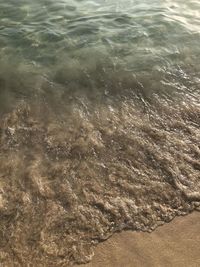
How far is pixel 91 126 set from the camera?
19.7ft

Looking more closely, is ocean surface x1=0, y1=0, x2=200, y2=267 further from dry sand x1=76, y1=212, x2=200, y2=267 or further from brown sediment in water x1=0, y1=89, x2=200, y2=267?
dry sand x1=76, y1=212, x2=200, y2=267

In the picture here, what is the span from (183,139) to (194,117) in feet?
2.09

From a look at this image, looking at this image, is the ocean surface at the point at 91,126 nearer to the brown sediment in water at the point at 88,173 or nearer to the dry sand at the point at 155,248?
the brown sediment in water at the point at 88,173

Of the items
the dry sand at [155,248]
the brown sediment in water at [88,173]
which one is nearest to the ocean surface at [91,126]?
the brown sediment in water at [88,173]

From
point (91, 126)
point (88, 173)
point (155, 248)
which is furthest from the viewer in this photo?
point (91, 126)

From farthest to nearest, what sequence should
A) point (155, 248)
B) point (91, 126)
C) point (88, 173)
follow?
point (91, 126) < point (88, 173) < point (155, 248)

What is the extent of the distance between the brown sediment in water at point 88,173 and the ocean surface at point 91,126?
2 centimetres

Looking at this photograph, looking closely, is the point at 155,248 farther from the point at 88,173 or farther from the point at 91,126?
the point at 91,126

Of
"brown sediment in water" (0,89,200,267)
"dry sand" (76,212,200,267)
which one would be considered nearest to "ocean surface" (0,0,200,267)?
"brown sediment in water" (0,89,200,267)

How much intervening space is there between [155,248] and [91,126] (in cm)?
248

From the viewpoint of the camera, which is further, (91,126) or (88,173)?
(91,126)

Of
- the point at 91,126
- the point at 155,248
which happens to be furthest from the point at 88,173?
the point at 155,248

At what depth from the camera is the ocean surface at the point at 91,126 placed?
4531 millimetres

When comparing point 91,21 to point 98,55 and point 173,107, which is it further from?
point 173,107
